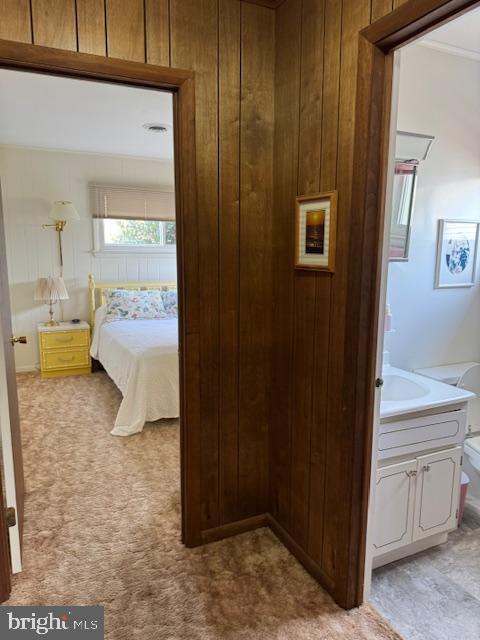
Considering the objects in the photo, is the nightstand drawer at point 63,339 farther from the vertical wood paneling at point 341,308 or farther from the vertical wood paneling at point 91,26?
the vertical wood paneling at point 341,308

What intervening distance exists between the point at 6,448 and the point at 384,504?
1647mm

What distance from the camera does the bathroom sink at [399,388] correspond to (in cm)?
226

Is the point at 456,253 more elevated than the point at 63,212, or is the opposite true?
the point at 63,212

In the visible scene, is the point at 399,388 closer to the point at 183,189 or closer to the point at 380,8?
the point at 183,189

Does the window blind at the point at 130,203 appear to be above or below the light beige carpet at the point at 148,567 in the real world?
above

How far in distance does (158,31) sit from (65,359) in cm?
395

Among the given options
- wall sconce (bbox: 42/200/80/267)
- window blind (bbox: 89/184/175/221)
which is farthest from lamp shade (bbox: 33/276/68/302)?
window blind (bbox: 89/184/175/221)

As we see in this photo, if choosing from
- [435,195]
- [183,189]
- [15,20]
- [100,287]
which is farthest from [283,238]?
[100,287]

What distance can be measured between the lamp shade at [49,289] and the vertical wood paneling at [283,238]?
3.39 metres

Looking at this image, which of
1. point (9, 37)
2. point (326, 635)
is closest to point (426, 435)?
point (326, 635)

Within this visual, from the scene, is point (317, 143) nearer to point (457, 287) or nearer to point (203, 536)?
point (457, 287)

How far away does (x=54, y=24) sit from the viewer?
160 centimetres

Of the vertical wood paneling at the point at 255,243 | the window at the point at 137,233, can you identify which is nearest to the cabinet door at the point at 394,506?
the vertical wood paneling at the point at 255,243

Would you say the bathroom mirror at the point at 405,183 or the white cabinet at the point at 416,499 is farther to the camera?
the bathroom mirror at the point at 405,183
